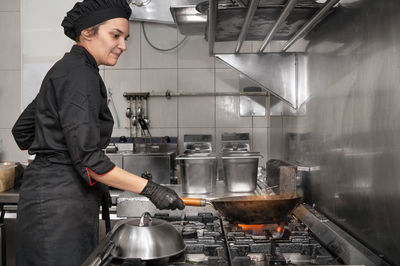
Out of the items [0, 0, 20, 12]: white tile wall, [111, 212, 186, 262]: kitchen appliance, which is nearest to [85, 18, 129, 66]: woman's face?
[111, 212, 186, 262]: kitchen appliance

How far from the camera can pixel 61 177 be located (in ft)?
3.79

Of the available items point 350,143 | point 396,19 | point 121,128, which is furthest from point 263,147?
point 396,19

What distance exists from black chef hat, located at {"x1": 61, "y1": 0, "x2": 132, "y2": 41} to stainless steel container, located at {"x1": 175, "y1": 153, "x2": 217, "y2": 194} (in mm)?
721

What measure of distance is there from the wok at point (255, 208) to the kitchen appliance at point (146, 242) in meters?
0.21

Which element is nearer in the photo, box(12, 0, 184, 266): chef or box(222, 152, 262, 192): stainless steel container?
box(12, 0, 184, 266): chef

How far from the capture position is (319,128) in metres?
1.36

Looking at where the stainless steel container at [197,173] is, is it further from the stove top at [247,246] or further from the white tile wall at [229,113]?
the white tile wall at [229,113]

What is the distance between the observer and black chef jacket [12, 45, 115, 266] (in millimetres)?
1072

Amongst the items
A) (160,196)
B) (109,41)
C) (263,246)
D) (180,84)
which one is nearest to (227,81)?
(180,84)

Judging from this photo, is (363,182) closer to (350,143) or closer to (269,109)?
(350,143)

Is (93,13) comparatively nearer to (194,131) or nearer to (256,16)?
(256,16)

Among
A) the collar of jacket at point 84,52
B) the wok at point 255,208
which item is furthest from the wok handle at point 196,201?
the collar of jacket at point 84,52

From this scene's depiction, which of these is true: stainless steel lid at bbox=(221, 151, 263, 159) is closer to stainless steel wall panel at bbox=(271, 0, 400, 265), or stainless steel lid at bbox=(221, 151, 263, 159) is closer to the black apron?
stainless steel wall panel at bbox=(271, 0, 400, 265)

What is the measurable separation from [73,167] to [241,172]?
2.56 ft
